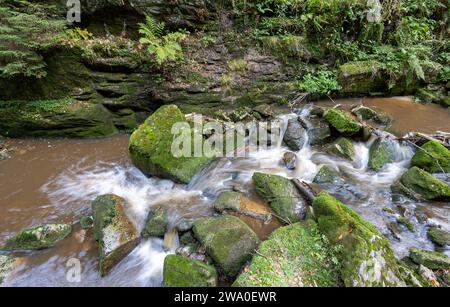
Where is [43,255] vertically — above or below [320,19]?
below

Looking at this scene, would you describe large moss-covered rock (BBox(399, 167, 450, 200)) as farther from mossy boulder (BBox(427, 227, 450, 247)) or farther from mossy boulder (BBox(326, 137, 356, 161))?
mossy boulder (BBox(326, 137, 356, 161))

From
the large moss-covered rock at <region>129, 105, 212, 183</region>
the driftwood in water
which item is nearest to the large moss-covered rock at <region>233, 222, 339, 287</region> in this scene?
the driftwood in water

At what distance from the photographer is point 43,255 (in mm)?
4125

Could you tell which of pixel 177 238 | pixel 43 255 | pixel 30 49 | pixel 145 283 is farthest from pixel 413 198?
pixel 30 49

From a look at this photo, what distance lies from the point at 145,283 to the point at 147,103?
504 centimetres

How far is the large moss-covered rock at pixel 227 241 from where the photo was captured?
3.63 m

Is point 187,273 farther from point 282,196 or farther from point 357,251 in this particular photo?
point 282,196

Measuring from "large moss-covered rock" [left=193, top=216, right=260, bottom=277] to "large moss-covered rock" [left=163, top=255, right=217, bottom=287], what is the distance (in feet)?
0.63

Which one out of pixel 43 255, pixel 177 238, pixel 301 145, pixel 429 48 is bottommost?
pixel 43 255

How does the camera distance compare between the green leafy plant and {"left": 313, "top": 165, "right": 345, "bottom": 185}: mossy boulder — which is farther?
the green leafy plant

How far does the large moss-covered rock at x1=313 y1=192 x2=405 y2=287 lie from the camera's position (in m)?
3.16

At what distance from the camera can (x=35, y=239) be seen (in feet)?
13.9

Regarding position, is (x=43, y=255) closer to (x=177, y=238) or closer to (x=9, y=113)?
(x=177, y=238)

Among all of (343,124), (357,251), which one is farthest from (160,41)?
(357,251)
